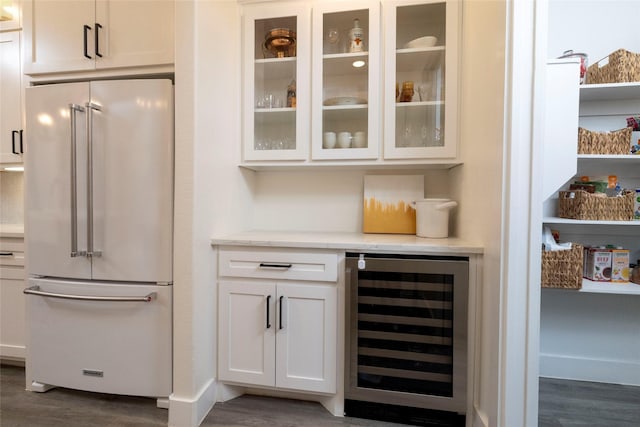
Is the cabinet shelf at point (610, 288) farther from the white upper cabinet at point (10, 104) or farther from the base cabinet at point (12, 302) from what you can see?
the white upper cabinet at point (10, 104)

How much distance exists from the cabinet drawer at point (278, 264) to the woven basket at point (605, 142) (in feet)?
5.08

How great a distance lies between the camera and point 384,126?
1.77 meters

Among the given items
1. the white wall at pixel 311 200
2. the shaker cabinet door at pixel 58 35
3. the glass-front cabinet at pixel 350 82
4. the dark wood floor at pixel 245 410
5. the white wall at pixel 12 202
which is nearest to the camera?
the dark wood floor at pixel 245 410

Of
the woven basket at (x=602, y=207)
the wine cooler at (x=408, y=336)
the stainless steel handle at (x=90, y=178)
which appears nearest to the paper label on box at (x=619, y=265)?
the woven basket at (x=602, y=207)

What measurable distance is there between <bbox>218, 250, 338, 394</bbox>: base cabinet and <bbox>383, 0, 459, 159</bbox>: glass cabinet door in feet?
2.79

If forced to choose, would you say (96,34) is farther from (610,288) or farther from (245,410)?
(610,288)

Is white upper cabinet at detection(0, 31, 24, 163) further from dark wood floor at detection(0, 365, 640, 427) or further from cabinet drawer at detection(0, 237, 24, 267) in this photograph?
dark wood floor at detection(0, 365, 640, 427)

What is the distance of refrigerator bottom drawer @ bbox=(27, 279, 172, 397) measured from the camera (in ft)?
5.11

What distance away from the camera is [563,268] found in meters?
1.65

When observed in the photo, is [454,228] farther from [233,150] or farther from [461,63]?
[233,150]

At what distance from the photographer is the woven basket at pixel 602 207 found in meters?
1.65

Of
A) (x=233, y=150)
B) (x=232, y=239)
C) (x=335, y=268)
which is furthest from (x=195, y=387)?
(x=233, y=150)

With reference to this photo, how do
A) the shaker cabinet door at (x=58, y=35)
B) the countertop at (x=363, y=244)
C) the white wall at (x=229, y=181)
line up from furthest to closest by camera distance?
1. the shaker cabinet door at (x=58, y=35)
2. the countertop at (x=363, y=244)
3. the white wall at (x=229, y=181)

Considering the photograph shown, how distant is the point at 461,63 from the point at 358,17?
666 mm
